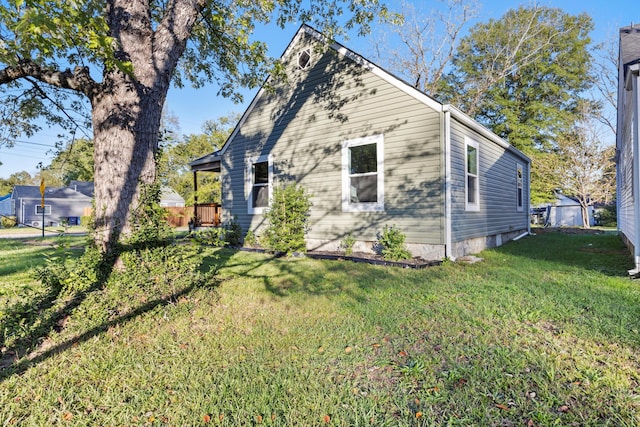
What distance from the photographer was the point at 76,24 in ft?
9.71

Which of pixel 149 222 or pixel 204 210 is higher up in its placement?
pixel 204 210

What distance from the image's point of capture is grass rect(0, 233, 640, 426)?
202 cm

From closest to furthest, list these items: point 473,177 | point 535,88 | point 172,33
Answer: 1. point 172,33
2. point 473,177
3. point 535,88

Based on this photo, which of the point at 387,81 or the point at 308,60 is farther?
the point at 308,60

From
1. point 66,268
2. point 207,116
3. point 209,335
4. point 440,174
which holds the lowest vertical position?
point 209,335

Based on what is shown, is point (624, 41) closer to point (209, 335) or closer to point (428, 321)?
point (428, 321)

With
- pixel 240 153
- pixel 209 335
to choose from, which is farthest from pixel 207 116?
pixel 209 335

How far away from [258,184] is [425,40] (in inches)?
562

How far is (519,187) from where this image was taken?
1302cm

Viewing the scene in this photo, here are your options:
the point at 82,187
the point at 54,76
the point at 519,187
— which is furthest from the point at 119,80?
the point at 82,187

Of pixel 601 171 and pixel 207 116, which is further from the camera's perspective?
pixel 207 116

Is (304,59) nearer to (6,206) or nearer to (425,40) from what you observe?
(425,40)

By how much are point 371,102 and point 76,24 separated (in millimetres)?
6074

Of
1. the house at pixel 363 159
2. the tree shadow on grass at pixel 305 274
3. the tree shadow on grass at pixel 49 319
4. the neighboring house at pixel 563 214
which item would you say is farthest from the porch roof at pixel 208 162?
the neighboring house at pixel 563 214
